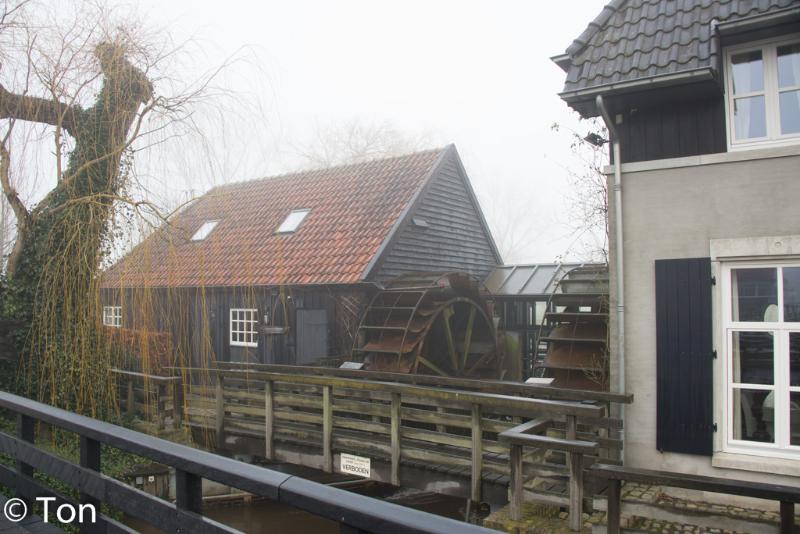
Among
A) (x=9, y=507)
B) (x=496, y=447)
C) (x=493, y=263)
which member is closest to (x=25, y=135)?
(x=9, y=507)

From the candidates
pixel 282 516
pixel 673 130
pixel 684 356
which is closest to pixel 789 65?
pixel 673 130

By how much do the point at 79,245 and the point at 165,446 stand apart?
4.50 meters

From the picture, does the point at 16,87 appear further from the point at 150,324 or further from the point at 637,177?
the point at 637,177

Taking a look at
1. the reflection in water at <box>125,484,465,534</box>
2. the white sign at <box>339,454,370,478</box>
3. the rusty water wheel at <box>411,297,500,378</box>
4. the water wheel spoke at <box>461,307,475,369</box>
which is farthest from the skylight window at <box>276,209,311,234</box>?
the white sign at <box>339,454,370,478</box>

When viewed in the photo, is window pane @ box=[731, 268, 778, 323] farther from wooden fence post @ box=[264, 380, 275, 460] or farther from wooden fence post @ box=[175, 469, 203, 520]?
wooden fence post @ box=[264, 380, 275, 460]

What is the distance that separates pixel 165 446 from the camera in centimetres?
211

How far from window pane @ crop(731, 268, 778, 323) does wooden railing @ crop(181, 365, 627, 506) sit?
1572mm

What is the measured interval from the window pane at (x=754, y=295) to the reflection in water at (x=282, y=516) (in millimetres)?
5282

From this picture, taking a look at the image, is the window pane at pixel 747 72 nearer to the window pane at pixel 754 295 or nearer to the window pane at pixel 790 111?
the window pane at pixel 790 111

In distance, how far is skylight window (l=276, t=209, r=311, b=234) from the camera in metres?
14.7

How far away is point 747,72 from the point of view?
589 cm

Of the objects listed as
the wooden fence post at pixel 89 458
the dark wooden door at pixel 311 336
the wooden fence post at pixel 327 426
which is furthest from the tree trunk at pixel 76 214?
the dark wooden door at pixel 311 336
